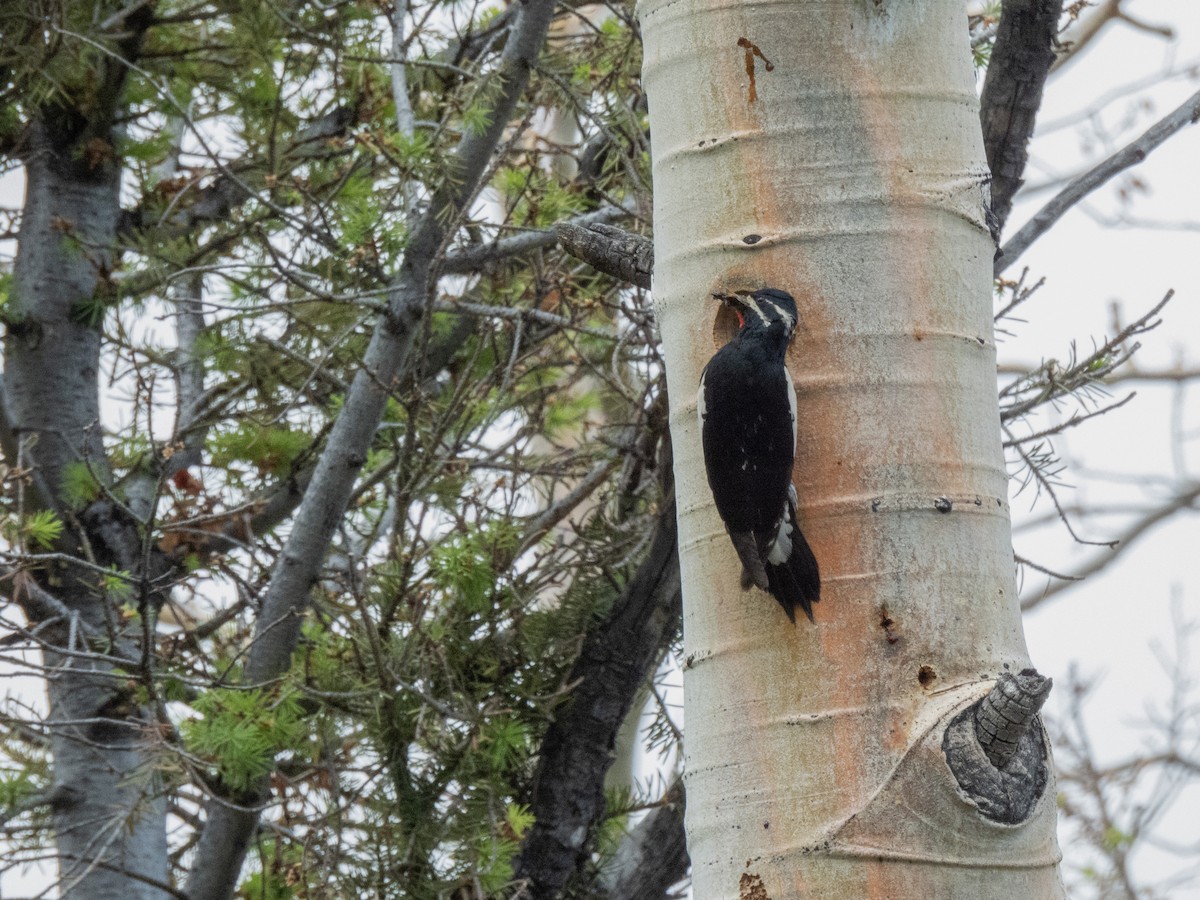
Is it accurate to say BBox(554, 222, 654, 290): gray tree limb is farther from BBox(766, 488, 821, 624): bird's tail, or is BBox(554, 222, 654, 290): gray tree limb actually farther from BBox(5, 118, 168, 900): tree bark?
BBox(5, 118, 168, 900): tree bark

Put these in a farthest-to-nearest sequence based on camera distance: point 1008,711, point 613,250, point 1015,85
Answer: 1. point 1015,85
2. point 613,250
3. point 1008,711

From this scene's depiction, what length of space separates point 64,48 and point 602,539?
1615 millimetres

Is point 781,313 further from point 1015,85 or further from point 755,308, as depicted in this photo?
point 1015,85

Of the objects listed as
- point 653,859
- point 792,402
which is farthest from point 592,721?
point 792,402

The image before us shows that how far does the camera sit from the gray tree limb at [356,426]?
2.32 meters

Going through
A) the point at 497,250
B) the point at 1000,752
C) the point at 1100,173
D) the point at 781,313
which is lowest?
the point at 1000,752

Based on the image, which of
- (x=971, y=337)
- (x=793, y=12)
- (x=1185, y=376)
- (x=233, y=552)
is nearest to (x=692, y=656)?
(x=971, y=337)

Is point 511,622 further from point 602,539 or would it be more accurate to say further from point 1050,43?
point 1050,43

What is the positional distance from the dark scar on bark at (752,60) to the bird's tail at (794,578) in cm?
49

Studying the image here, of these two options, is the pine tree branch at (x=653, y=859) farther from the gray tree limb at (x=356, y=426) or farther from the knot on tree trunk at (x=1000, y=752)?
the knot on tree trunk at (x=1000, y=752)

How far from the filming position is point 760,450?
1.19 metres

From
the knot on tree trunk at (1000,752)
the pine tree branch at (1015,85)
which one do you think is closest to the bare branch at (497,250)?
the pine tree branch at (1015,85)

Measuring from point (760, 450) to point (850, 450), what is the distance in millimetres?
92

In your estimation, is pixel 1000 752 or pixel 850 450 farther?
pixel 850 450
